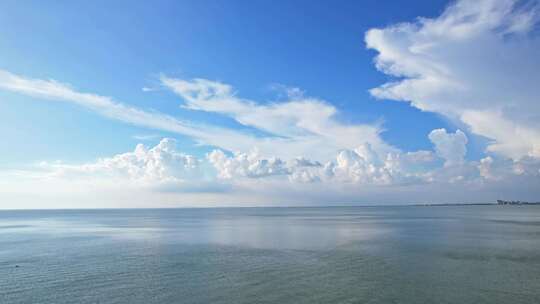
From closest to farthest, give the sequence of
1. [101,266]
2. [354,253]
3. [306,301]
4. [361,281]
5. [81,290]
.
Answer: [306,301], [81,290], [361,281], [101,266], [354,253]

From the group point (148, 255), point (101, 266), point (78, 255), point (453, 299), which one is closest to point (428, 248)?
point (453, 299)

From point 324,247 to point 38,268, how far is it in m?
41.7

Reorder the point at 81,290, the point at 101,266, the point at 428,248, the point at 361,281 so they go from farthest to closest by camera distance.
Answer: the point at 428,248, the point at 101,266, the point at 361,281, the point at 81,290

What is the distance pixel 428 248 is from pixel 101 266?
49912mm

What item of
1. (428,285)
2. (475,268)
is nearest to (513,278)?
(475,268)

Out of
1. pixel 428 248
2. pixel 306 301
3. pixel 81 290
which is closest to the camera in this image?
pixel 306 301

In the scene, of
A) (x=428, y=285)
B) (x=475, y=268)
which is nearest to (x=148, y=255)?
(x=428, y=285)

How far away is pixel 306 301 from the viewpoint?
3259cm

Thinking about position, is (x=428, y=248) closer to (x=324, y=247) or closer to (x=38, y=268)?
(x=324, y=247)

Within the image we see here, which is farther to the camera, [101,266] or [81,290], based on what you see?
[101,266]

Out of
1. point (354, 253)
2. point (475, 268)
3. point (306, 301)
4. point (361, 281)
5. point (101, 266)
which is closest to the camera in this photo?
point (306, 301)

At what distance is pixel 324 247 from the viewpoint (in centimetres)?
6681

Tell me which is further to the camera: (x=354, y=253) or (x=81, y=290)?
(x=354, y=253)

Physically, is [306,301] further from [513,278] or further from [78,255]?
[78,255]
